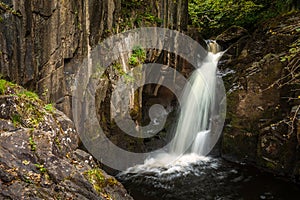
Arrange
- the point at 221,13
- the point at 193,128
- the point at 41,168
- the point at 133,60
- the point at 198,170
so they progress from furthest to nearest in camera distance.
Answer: the point at 221,13, the point at 193,128, the point at 198,170, the point at 133,60, the point at 41,168

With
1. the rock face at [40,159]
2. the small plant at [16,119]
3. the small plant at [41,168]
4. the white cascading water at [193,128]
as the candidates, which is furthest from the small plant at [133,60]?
the small plant at [41,168]

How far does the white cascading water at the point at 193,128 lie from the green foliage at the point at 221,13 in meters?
3.01

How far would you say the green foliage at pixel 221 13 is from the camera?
1287 centimetres

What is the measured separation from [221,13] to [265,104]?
733 cm

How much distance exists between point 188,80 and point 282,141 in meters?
4.34

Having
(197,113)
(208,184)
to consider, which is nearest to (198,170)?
(208,184)

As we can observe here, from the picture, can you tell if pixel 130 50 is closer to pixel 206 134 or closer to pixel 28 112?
pixel 206 134

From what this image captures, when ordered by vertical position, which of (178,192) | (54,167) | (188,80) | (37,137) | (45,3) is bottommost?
(178,192)

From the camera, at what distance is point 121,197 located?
4.27 m

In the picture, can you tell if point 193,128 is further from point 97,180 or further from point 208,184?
point 97,180

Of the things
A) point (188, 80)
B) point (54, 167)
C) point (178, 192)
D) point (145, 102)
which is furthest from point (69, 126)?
point (188, 80)

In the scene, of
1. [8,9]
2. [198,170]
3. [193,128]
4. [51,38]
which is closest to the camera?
[8,9]

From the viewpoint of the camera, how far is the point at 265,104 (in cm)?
840

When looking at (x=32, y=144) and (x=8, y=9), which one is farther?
(x=8, y=9)
